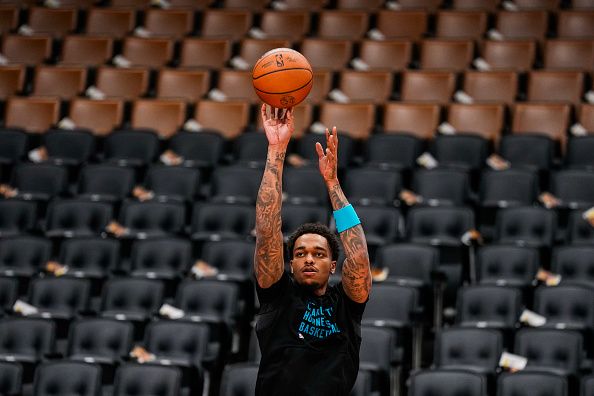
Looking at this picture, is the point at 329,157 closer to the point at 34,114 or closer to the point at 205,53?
the point at 34,114

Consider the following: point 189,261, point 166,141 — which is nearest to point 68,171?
point 166,141

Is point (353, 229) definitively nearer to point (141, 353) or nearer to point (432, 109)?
point (141, 353)

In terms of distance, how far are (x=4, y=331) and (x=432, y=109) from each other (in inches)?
146

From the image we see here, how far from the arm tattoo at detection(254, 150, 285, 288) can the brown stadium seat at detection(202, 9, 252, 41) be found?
672 centimetres

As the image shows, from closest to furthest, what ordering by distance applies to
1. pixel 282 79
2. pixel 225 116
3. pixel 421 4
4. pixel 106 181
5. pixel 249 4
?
pixel 282 79 < pixel 106 181 < pixel 225 116 < pixel 421 4 < pixel 249 4

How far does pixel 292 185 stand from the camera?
7.83m

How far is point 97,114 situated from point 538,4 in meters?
3.77

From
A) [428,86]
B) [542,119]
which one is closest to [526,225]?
[542,119]

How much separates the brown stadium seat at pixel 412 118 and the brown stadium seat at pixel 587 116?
3.42 ft

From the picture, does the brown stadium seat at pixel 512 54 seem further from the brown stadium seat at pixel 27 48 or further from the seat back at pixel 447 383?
the seat back at pixel 447 383

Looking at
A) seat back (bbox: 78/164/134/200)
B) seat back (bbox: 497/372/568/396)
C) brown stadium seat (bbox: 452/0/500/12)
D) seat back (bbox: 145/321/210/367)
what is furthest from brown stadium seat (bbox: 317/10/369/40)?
seat back (bbox: 497/372/568/396)

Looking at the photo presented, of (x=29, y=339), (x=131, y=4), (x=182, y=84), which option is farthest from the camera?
(x=131, y=4)

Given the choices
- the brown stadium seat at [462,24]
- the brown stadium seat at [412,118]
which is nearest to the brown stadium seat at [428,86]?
the brown stadium seat at [412,118]

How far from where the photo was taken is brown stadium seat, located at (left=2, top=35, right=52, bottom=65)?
986 centimetres
